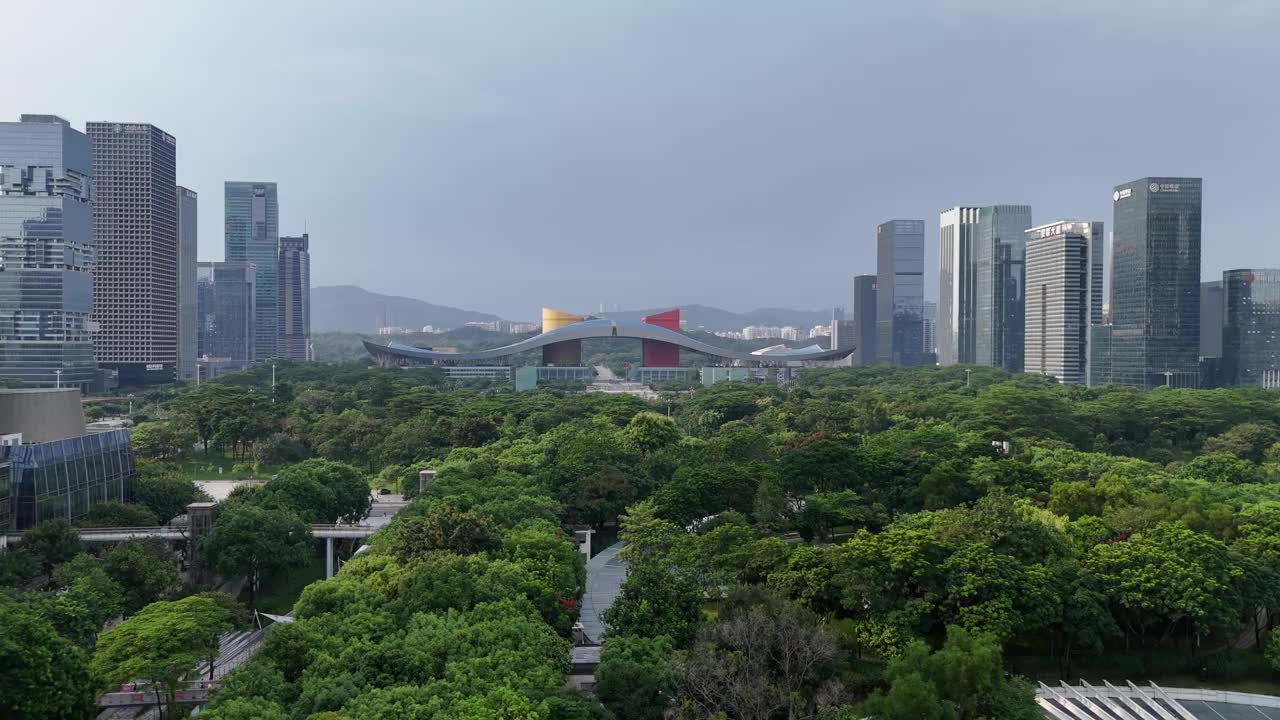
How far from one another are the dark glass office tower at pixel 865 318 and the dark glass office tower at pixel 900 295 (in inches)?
85.9

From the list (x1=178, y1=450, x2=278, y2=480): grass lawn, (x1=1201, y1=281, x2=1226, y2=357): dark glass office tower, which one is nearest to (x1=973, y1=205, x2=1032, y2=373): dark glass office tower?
(x1=1201, y1=281, x2=1226, y2=357): dark glass office tower

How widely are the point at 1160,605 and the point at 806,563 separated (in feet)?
16.5

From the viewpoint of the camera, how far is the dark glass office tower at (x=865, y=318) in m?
102

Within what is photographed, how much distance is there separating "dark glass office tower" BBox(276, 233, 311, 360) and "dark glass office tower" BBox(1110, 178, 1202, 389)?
272 ft

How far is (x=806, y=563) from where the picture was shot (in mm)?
14672

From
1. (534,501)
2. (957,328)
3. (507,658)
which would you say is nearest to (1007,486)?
(534,501)

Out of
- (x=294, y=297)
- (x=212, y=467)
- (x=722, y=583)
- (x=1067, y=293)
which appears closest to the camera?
(x=722, y=583)

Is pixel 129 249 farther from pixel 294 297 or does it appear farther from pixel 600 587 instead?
pixel 600 587

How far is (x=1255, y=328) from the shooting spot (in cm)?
6219

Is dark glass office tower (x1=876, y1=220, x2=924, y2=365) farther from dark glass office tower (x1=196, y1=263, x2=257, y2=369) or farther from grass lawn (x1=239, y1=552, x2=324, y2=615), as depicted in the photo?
grass lawn (x1=239, y1=552, x2=324, y2=615)

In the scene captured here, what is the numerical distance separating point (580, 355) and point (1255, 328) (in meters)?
42.9

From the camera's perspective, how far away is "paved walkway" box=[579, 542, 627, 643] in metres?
15.4

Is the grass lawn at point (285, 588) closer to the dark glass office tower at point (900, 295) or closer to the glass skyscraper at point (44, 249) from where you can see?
the glass skyscraper at point (44, 249)

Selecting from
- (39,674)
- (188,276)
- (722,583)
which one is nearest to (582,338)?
(188,276)
